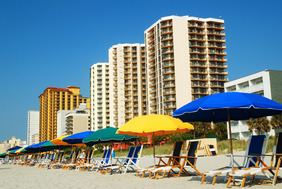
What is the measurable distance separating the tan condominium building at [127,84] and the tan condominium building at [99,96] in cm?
1017

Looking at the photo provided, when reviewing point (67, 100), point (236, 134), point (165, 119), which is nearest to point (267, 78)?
point (236, 134)

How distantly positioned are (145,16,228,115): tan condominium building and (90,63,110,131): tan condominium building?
95.9ft

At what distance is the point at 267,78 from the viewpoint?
54531 mm

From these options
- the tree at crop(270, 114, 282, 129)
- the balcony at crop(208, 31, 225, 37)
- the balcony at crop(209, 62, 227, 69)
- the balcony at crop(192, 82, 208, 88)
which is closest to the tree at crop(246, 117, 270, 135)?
the tree at crop(270, 114, 282, 129)

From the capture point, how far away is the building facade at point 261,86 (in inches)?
2138

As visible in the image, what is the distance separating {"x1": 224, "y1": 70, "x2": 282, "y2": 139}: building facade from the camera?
54.3 meters

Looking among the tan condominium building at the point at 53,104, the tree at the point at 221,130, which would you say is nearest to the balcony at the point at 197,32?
the tree at the point at 221,130

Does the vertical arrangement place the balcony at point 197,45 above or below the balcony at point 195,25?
below

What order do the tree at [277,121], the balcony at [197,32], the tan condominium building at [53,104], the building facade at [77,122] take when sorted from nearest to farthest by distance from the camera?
1. the tree at [277,121]
2. the balcony at [197,32]
3. the building facade at [77,122]
4. the tan condominium building at [53,104]

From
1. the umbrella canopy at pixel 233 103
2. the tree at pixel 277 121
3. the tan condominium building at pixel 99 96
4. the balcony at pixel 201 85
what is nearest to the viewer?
the umbrella canopy at pixel 233 103

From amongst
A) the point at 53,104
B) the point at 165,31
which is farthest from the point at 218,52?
the point at 53,104

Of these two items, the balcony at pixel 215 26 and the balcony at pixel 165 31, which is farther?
the balcony at pixel 215 26

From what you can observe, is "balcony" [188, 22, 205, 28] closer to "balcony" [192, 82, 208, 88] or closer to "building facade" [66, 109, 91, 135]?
"balcony" [192, 82, 208, 88]

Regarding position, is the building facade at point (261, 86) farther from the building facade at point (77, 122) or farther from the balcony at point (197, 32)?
the building facade at point (77, 122)
